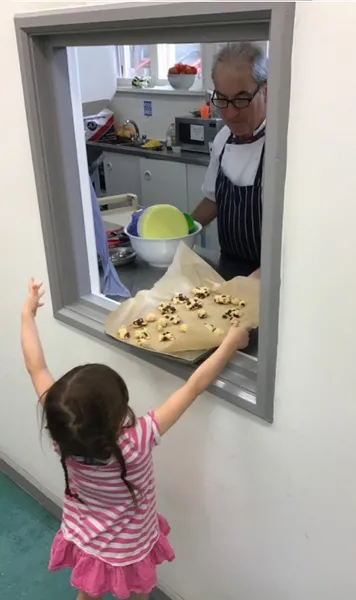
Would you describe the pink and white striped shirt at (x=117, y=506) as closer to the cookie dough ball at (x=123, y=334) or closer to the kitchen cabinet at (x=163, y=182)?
the cookie dough ball at (x=123, y=334)

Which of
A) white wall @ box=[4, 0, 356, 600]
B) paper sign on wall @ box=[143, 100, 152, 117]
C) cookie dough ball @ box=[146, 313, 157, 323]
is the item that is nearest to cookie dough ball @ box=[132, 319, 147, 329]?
cookie dough ball @ box=[146, 313, 157, 323]

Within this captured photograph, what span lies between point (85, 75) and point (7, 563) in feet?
4.54

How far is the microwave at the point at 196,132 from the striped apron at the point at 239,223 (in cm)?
139

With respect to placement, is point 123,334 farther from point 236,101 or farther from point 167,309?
point 236,101

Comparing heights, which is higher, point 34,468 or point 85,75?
point 85,75

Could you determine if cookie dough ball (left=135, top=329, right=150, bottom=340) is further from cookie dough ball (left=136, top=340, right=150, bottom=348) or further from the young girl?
the young girl

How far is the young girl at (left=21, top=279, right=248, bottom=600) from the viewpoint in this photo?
3.06 feet

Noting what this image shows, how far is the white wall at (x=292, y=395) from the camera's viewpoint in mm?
787

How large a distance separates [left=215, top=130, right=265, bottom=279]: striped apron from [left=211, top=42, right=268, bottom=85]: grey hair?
0.16m

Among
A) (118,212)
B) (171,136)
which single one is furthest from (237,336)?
(171,136)

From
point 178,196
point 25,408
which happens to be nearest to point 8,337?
point 25,408

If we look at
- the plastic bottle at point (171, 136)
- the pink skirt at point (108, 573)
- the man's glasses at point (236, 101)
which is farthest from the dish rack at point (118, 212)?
the plastic bottle at point (171, 136)

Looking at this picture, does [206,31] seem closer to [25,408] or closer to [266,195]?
[266,195]

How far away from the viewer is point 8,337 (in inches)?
68.9
